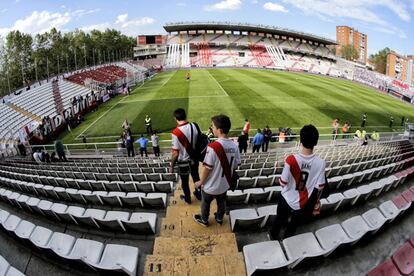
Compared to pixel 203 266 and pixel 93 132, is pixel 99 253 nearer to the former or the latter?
pixel 203 266

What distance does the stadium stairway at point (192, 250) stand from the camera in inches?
145

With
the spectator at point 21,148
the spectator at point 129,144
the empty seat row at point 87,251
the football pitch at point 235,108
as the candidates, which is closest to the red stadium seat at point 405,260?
the empty seat row at point 87,251

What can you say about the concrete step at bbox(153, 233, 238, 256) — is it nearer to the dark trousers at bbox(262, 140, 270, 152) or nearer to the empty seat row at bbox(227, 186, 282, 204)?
the empty seat row at bbox(227, 186, 282, 204)

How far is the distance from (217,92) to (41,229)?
100ft

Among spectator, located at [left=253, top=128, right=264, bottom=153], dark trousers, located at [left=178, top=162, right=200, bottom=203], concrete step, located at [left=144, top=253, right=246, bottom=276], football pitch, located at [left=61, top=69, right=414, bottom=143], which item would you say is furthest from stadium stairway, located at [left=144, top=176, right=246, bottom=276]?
football pitch, located at [left=61, top=69, right=414, bottom=143]

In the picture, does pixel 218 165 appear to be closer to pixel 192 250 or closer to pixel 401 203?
pixel 192 250

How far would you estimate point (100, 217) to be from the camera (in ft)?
15.7

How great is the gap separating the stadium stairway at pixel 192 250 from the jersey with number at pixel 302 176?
3.91 feet

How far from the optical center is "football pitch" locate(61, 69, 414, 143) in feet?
75.3

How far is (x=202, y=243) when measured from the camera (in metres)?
4.25

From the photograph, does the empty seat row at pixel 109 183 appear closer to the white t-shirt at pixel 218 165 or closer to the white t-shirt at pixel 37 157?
→ the white t-shirt at pixel 218 165

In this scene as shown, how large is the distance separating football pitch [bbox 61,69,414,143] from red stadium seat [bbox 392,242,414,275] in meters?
17.7

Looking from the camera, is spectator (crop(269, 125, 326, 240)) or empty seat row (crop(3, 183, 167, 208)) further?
empty seat row (crop(3, 183, 167, 208))

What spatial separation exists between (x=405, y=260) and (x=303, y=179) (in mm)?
1299
